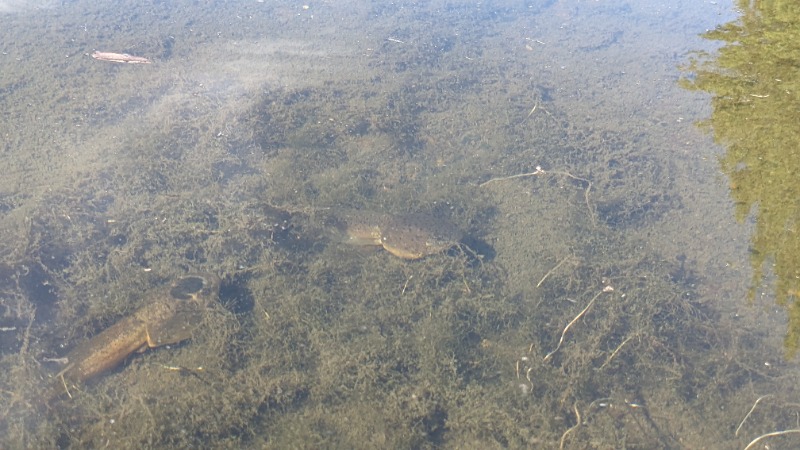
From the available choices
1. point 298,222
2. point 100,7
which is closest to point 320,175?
point 298,222

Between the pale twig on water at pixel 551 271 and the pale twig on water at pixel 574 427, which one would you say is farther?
the pale twig on water at pixel 551 271

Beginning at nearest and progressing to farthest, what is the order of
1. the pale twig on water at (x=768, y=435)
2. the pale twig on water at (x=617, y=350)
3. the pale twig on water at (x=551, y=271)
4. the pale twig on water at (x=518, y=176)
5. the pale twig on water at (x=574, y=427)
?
the pale twig on water at (x=574, y=427), the pale twig on water at (x=768, y=435), the pale twig on water at (x=617, y=350), the pale twig on water at (x=551, y=271), the pale twig on water at (x=518, y=176)

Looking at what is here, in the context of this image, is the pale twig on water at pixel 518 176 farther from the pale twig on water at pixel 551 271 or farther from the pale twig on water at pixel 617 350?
the pale twig on water at pixel 617 350

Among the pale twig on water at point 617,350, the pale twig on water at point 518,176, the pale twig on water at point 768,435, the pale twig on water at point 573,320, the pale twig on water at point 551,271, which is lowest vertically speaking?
the pale twig on water at point 768,435

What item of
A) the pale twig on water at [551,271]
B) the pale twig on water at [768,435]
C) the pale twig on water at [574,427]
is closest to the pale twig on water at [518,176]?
the pale twig on water at [551,271]

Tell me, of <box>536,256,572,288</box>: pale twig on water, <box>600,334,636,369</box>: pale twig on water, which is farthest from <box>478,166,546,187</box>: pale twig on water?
<box>600,334,636,369</box>: pale twig on water

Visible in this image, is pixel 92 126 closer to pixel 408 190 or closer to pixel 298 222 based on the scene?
pixel 298 222

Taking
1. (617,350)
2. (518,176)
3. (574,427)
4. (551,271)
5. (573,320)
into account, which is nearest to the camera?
(574,427)

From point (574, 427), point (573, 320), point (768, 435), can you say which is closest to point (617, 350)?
point (573, 320)

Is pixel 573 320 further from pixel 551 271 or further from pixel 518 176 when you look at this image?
pixel 518 176

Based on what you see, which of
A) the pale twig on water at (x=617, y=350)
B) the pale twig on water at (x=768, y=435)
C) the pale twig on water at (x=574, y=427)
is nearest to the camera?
the pale twig on water at (x=574, y=427)

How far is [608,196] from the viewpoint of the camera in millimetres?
7082

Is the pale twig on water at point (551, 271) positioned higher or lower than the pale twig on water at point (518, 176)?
lower

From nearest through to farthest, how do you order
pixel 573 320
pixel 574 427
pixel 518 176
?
pixel 574 427 → pixel 573 320 → pixel 518 176
